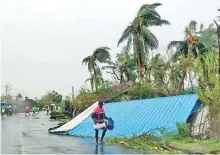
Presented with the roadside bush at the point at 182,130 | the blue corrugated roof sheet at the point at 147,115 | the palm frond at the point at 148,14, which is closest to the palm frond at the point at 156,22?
the palm frond at the point at 148,14

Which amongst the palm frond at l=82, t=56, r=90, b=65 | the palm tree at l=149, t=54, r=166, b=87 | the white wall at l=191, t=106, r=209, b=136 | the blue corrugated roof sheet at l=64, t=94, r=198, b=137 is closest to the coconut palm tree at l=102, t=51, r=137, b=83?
the palm frond at l=82, t=56, r=90, b=65

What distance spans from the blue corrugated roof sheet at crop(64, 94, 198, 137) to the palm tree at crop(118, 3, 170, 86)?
15.4 m

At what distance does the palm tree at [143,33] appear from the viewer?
39062 millimetres

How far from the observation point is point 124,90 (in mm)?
32281

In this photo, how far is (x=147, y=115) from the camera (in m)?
20.6

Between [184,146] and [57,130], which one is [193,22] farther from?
[184,146]

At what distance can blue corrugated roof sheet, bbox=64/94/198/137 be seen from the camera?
1853 centimetres

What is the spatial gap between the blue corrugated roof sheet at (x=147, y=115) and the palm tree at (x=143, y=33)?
50.6ft

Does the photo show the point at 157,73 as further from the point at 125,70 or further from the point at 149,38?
the point at 125,70

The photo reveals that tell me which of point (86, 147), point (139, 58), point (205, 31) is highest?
point (205, 31)

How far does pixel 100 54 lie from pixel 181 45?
1193 centimetres

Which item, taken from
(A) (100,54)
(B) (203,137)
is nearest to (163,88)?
(B) (203,137)

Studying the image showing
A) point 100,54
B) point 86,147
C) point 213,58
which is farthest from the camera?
point 100,54

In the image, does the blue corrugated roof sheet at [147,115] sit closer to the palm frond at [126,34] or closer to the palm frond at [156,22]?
the palm frond at [126,34]
